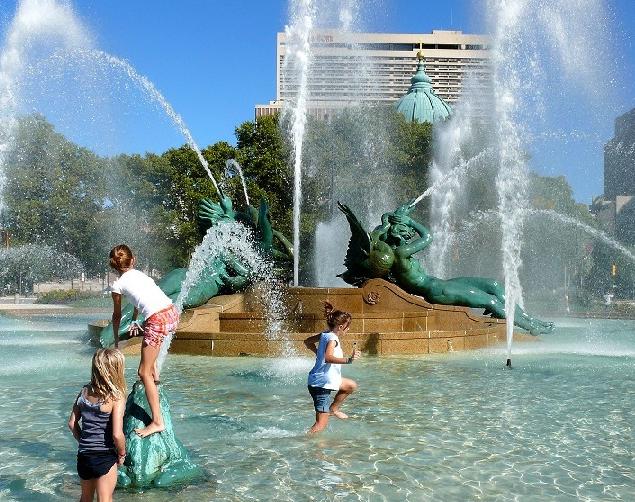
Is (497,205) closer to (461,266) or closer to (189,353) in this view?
(461,266)

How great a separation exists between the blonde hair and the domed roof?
51212 mm

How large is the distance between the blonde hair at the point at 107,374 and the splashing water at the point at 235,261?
31.6 ft

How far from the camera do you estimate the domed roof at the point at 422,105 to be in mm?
55250

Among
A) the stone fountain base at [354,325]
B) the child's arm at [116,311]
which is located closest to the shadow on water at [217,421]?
the child's arm at [116,311]

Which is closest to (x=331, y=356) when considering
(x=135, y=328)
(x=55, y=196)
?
(x=135, y=328)

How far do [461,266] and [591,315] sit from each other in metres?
13.8

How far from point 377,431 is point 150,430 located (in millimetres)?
2465

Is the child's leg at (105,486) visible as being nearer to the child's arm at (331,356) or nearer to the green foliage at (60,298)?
the child's arm at (331,356)

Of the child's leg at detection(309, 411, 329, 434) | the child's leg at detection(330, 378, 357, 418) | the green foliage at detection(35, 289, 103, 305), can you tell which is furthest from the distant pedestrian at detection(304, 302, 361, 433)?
the green foliage at detection(35, 289, 103, 305)

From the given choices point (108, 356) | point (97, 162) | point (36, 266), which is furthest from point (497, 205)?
point (108, 356)

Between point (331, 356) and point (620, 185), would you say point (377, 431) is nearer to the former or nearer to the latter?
point (331, 356)

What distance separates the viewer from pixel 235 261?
47.0 feet

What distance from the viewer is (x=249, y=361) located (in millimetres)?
11602

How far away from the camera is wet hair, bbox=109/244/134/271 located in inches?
201
